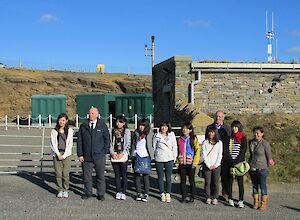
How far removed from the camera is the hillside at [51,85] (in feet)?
156

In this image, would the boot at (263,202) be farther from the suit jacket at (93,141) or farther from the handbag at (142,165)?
the suit jacket at (93,141)

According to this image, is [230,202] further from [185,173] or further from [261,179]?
[185,173]

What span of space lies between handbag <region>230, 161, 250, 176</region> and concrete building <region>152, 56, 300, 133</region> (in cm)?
961

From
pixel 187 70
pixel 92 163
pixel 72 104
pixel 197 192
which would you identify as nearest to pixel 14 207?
pixel 92 163

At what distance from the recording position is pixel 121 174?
823cm

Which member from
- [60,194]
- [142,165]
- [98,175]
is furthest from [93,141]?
[60,194]

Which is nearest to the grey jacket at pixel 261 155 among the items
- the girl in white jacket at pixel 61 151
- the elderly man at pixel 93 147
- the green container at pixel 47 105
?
the elderly man at pixel 93 147

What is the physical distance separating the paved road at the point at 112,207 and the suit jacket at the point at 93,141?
Result: 842 mm

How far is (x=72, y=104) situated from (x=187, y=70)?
32742mm

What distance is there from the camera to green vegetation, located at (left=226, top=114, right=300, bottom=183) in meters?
11.3

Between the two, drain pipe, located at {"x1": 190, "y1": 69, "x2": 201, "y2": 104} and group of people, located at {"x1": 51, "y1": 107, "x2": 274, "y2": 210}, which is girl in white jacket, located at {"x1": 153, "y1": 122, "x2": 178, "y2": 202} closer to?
group of people, located at {"x1": 51, "y1": 107, "x2": 274, "y2": 210}

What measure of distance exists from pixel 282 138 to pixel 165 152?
8.17 metres

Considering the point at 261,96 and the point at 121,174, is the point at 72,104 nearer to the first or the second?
the point at 261,96

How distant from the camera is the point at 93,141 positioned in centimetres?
782
